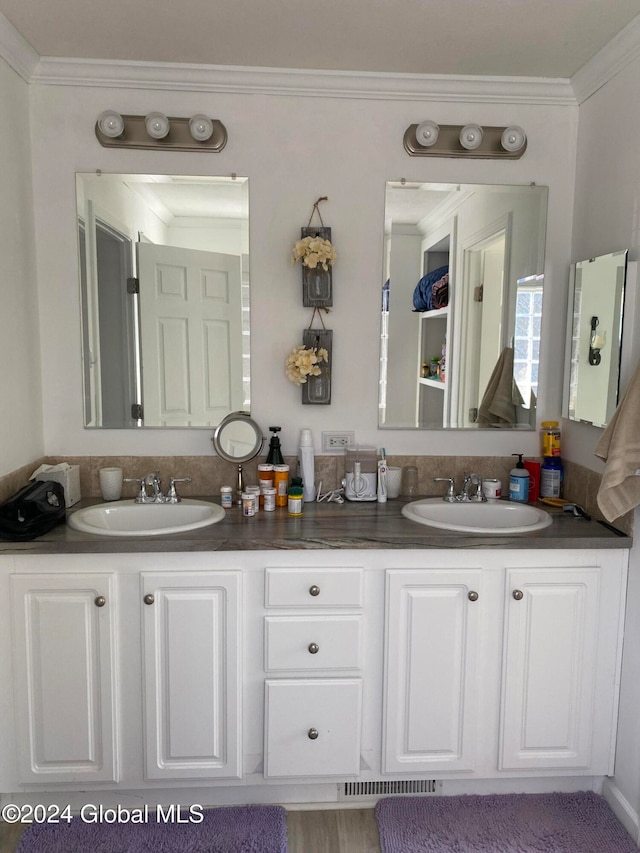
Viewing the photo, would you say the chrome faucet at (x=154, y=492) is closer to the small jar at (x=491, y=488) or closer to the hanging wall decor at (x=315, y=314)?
the hanging wall decor at (x=315, y=314)

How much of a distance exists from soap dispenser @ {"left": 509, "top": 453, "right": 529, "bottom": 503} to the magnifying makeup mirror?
935 mm

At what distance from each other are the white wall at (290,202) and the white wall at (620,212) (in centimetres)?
12

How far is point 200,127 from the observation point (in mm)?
2229

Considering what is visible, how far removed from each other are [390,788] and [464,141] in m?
2.19

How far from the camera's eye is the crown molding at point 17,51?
197 cm

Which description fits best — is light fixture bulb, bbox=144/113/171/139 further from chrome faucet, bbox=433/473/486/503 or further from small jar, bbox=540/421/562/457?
small jar, bbox=540/421/562/457

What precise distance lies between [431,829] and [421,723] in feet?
0.99

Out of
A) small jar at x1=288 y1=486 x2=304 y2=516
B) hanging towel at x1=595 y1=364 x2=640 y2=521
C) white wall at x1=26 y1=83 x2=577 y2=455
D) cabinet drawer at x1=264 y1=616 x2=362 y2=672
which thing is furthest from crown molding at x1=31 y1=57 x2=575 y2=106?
cabinet drawer at x1=264 y1=616 x2=362 y2=672

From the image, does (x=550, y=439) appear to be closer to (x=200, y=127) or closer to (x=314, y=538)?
(x=314, y=538)

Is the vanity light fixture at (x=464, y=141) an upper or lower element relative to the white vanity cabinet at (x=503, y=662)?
upper

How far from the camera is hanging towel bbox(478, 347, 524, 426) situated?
2473 mm

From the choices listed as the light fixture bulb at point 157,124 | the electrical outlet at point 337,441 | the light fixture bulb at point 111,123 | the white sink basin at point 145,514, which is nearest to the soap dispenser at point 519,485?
the electrical outlet at point 337,441

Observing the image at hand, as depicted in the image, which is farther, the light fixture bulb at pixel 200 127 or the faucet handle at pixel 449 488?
the faucet handle at pixel 449 488

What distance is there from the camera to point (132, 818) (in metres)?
2.02
